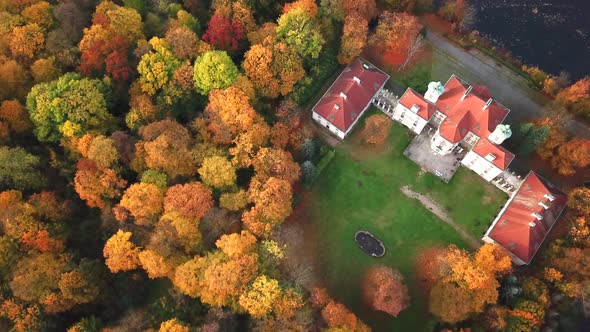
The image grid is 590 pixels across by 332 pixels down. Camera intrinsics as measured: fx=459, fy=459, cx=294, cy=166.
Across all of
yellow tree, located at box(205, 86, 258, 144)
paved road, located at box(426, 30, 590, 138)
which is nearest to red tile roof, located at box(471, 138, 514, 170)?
paved road, located at box(426, 30, 590, 138)

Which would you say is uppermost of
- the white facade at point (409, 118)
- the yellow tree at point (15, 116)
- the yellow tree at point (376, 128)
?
the white facade at point (409, 118)

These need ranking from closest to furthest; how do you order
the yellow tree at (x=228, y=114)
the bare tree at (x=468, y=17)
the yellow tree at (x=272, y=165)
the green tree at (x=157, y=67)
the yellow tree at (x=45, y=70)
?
1. the yellow tree at (x=272, y=165)
2. the yellow tree at (x=228, y=114)
3. the green tree at (x=157, y=67)
4. the yellow tree at (x=45, y=70)
5. the bare tree at (x=468, y=17)

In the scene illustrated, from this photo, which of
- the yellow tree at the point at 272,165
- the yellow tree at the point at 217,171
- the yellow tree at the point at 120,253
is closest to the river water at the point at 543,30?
the yellow tree at the point at 272,165

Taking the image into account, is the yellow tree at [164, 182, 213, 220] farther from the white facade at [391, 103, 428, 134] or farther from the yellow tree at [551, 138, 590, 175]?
the yellow tree at [551, 138, 590, 175]

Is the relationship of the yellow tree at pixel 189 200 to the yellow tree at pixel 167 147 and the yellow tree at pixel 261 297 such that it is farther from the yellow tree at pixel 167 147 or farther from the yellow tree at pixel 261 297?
the yellow tree at pixel 261 297

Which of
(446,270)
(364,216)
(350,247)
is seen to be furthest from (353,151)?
(446,270)

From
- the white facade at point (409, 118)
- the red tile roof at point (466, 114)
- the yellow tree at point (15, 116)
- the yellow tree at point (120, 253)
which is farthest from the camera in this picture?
the white facade at point (409, 118)

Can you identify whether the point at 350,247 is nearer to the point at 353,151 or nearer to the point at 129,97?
the point at 353,151
